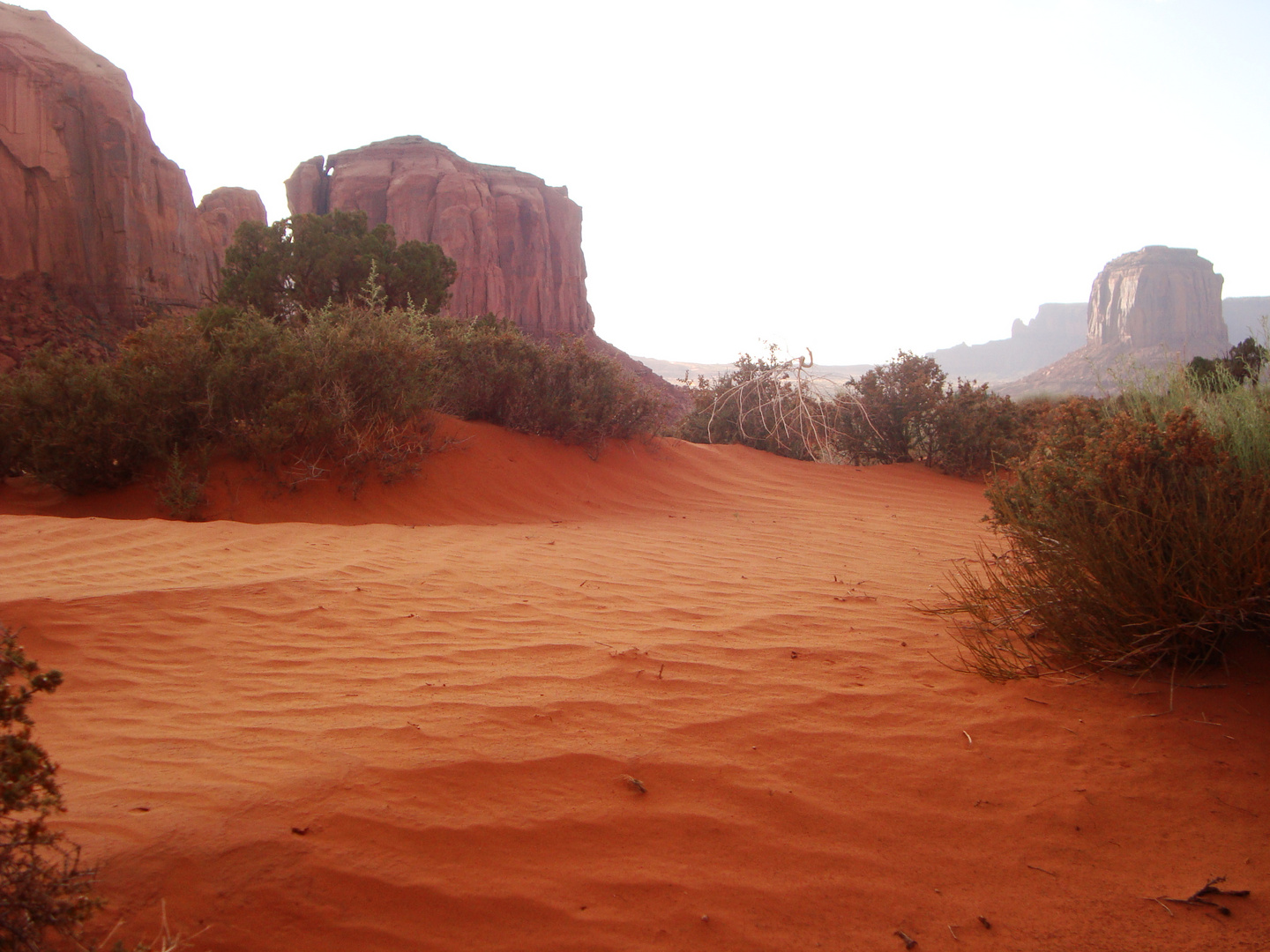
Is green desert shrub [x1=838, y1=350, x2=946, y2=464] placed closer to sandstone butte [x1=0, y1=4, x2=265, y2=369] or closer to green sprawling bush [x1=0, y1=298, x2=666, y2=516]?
green sprawling bush [x1=0, y1=298, x2=666, y2=516]

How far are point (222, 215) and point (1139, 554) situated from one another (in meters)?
40.5

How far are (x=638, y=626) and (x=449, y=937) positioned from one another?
7.33 ft

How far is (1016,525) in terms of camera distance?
3.59 m

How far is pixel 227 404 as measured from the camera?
759 centimetres

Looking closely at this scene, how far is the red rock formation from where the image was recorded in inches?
1239

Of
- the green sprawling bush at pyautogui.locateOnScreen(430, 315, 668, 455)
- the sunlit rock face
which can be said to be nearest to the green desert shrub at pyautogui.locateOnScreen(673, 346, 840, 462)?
the green sprawling bush at pyautogui.locateOnScreen(430, 315, 668, 455)

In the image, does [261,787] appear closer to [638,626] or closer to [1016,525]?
[638,626]

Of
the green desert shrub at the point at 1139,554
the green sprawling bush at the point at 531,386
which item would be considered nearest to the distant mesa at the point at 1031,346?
the green sprawling bush at the point at 531,386

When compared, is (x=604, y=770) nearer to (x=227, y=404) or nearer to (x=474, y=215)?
(x=227, y=404)

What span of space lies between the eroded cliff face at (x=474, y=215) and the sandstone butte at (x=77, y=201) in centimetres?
1839

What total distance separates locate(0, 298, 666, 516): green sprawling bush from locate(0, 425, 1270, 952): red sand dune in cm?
284

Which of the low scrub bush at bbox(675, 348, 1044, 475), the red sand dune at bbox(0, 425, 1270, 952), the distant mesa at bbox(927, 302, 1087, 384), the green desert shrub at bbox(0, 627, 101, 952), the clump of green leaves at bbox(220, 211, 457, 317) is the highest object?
the distant mesa at bbox(927, 302, 1087, 384)

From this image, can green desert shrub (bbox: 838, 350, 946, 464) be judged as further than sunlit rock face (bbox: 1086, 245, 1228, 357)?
No

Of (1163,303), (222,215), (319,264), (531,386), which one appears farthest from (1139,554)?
(1163,303)
